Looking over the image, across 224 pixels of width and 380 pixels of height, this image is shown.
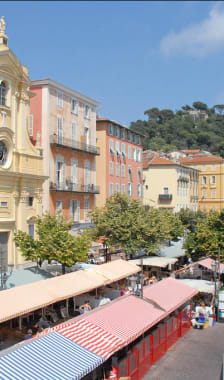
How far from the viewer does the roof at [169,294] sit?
A: 19875 millimetres

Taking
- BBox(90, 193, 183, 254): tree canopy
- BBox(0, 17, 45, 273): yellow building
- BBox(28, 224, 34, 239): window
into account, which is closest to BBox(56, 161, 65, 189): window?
BBox(90, 193, 183, 254): tree canopy

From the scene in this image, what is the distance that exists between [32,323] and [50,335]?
23.6ft

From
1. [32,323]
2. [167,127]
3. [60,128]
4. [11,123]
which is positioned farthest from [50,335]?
[167,127]

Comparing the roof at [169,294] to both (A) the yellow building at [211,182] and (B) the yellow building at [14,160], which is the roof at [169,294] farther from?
(A) the yellow building at [211,182]

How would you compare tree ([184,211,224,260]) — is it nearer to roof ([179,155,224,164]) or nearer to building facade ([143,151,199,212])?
building facade ([143,151,199,212])

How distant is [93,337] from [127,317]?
291cm

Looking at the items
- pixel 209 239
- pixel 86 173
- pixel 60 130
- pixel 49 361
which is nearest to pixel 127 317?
pixel 49 361

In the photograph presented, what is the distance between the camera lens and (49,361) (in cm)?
1164

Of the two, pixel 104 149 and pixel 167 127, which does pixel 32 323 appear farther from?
pixel 167 127

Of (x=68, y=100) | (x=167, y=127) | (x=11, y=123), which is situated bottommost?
(x=11, y=123)

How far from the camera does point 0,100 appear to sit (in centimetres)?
2542

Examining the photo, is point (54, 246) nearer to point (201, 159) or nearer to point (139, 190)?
point (139, 190)

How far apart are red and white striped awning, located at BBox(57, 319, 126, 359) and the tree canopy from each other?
628 inches

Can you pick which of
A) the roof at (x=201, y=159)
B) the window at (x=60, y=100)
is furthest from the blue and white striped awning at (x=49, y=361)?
the roof at (x=201, y=159)
